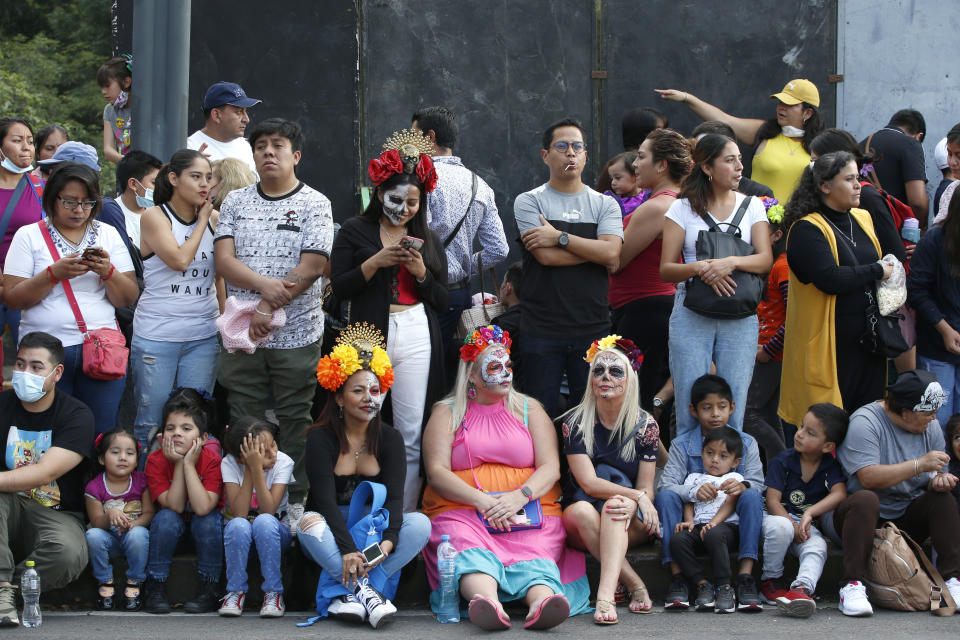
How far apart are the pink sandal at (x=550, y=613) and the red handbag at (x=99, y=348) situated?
8.13 feet

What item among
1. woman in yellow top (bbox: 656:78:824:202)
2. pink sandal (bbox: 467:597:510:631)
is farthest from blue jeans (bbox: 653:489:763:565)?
woman in yellow top (bbox: 656:78:824:202)

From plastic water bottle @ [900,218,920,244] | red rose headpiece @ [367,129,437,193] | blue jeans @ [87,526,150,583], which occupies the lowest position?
blue jeans @ [87,526,150,583]

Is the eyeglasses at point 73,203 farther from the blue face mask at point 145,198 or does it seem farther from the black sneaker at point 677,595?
the black sneaker at point 677,595

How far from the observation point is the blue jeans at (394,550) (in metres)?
5.81

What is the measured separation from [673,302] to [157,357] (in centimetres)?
292

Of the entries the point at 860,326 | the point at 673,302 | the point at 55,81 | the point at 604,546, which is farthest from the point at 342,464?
the point at 55,81

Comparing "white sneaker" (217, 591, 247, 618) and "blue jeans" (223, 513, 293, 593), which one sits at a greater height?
"blue jeans" (223, 513, 293, 593)

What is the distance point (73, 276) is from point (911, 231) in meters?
4.91

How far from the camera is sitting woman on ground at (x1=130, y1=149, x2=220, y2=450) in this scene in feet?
21.4

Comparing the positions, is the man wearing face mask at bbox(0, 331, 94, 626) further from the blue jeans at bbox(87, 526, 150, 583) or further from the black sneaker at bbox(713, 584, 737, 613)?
the black sneaker at bbox(713, 584, 737, 613)

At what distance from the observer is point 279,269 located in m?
6.50

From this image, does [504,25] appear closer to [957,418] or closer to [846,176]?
[846,176]

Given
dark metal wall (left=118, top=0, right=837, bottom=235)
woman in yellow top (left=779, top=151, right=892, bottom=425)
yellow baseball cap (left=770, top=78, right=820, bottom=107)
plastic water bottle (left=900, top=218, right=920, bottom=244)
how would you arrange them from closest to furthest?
woman in yellow top (left=779, top=151, right=892, bottom=425)
plastic water bottle (left=900, top=218, right=920, bottom=244)
yellow baseball cap (left=770, top=78, right=820, bottom=107)
dark metal wall (left=118, top=0, right=837, bottom=235)

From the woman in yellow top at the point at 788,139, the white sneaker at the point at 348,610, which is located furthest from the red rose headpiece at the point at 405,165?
the woman in yellow top at the point at 788,139
